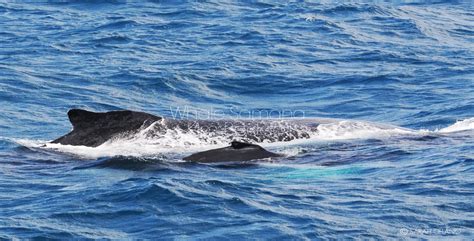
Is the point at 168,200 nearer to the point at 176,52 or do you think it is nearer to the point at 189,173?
the point at 189,173

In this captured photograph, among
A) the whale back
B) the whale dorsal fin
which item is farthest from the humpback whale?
the whale dorsal fin

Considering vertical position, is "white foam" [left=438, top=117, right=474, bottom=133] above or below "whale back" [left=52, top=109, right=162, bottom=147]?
below

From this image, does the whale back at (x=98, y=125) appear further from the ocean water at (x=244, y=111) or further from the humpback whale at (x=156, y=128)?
the ocean water at (x=244, y=111)

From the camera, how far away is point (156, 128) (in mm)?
18719

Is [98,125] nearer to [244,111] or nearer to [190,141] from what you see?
[190,141]

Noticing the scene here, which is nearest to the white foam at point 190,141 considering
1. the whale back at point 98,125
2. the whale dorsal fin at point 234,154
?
the whale back at point 98,125

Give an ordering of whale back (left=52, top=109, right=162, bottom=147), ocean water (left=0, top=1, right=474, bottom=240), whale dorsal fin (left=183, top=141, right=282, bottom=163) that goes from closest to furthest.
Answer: ocean water (left=0, top=1, right=474, bottom=240), whale dorsal fin (left=183, top=141, right=282, bottom=163), whale back (left=52, top=109, right=162, bottom=147)

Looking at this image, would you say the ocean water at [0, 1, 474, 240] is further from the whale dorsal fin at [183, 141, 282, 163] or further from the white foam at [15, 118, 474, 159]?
the whale dorsal fin at [183, 141, 282, 163]

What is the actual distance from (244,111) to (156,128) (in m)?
5.66

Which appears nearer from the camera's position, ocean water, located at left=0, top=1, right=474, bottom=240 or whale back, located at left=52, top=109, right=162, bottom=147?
ocean water, located at left=0, top=1, right=474, bottom=240

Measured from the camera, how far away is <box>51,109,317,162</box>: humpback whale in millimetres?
18484

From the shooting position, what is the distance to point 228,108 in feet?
80.5

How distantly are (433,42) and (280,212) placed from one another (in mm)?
20284

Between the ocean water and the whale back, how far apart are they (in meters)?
0.31
